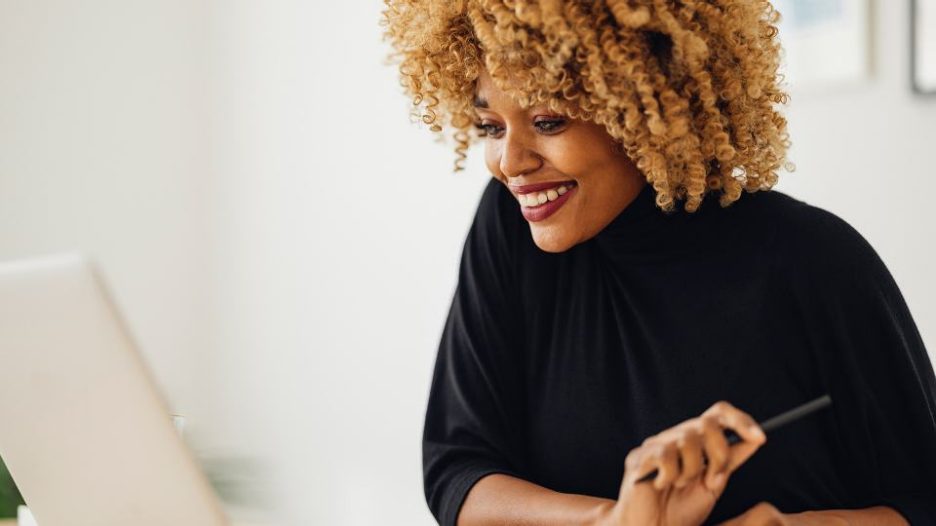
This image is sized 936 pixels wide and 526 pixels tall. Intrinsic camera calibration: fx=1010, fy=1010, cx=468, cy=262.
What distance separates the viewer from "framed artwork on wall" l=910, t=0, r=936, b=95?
5.81 ft

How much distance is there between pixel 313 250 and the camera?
124 inches

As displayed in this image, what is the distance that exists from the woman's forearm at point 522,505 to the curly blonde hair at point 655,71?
360mm

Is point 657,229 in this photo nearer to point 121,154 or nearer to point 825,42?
point 825,42

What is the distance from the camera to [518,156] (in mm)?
1174

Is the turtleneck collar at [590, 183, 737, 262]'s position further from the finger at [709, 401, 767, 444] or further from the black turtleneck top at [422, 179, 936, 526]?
the finger at [709, 401, 767, 444]

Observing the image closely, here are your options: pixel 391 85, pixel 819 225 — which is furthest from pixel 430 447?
pixel 391 85

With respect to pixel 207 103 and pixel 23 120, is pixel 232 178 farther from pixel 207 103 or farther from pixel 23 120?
pixel 23 120

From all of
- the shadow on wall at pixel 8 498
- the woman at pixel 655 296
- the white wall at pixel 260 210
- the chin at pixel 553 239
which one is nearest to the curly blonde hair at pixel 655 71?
the woman at pixel 655 296

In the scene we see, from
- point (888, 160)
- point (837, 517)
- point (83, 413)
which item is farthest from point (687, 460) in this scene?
point (888, 160)

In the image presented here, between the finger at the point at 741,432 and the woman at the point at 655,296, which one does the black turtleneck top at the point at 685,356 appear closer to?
the woman at the point at 655,296

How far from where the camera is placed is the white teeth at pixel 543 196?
120cm

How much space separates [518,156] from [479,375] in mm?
319

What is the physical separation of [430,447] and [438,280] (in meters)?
1.46

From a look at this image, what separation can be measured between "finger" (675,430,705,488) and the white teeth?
378 millimetres
